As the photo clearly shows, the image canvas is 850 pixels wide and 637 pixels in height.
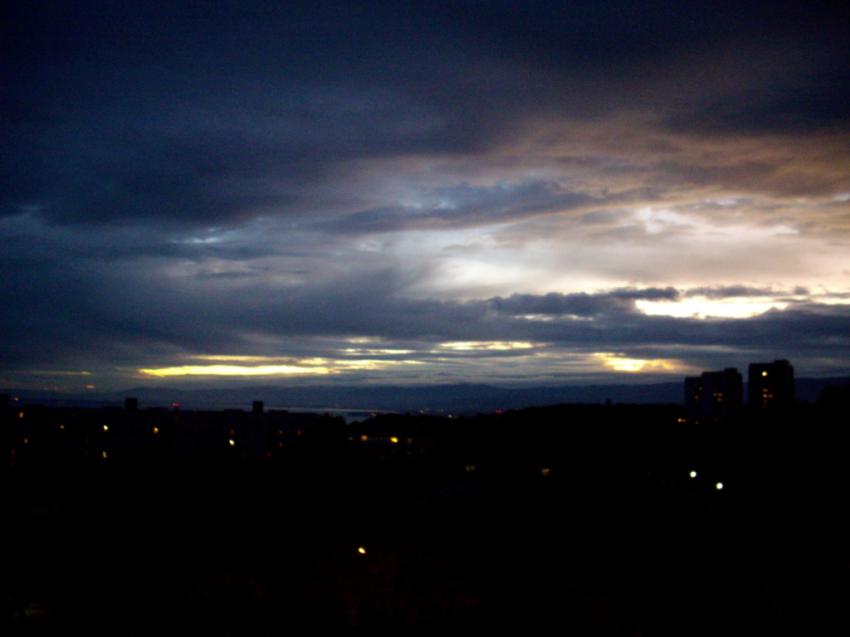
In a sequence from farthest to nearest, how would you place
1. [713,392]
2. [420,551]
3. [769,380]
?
1. [713,392]
2. [769,380]
3. [420,551]

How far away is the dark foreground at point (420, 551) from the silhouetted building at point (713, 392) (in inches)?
3435

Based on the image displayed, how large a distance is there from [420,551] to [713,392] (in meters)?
102

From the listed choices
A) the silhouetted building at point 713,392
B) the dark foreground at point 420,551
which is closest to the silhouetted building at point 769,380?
the silhouetted building at point 713,392

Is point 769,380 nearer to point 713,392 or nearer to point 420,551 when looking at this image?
point 713,392

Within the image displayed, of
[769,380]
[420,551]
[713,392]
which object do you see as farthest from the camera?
[713,392]

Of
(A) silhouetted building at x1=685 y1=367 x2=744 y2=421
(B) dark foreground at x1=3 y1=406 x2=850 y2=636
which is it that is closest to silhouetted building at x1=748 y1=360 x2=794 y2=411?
(A) silhouetted building at x1=685 y1=367 x2=744 y2=421

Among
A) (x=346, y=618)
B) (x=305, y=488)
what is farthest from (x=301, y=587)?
(x=305, y=488)

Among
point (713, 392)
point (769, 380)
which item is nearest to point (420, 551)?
point (769, 380)

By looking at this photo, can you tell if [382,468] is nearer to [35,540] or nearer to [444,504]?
[444,504]

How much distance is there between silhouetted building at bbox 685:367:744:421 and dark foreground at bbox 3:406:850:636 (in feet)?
286

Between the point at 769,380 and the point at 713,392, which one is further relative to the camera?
the point at 713,392

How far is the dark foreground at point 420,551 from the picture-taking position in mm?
11898

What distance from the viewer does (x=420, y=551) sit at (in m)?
14.3

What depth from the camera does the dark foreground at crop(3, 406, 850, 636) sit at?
11.9 m
